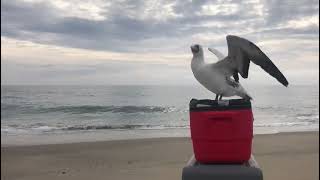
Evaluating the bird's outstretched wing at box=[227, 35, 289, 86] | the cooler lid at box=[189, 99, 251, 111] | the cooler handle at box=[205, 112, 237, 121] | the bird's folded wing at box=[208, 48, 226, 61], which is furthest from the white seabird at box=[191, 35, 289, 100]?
the cooler handle at box=[205, 112, 237, 121]

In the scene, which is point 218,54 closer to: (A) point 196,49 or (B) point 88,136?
(A) point 196,49

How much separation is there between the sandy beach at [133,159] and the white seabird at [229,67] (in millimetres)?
3722

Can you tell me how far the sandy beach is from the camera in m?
7.36

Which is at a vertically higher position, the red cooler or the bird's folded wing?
the bird's folded wing

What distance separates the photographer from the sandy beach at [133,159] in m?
7.36

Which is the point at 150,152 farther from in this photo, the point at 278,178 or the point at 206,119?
the point at 206,119

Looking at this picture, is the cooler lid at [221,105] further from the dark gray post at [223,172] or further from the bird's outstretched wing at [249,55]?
the bird's outstretched wing at [249,55]

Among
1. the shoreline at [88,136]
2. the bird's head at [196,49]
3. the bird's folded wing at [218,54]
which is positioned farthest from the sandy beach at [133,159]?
the bird's head at [196,49]

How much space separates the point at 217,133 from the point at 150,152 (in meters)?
6.97

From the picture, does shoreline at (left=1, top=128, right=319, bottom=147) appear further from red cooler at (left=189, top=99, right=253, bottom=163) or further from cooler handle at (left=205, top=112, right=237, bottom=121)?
cooler handle at (left=205, top=112, right=237, bottom=121)

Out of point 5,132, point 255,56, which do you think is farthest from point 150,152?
point 255,56

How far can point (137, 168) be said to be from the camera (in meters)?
7.88

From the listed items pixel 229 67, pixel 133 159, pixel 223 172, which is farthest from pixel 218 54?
pixel 133 159

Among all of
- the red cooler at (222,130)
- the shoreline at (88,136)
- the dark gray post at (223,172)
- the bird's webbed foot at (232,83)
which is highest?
the bird's webbed foot at (232,83)
